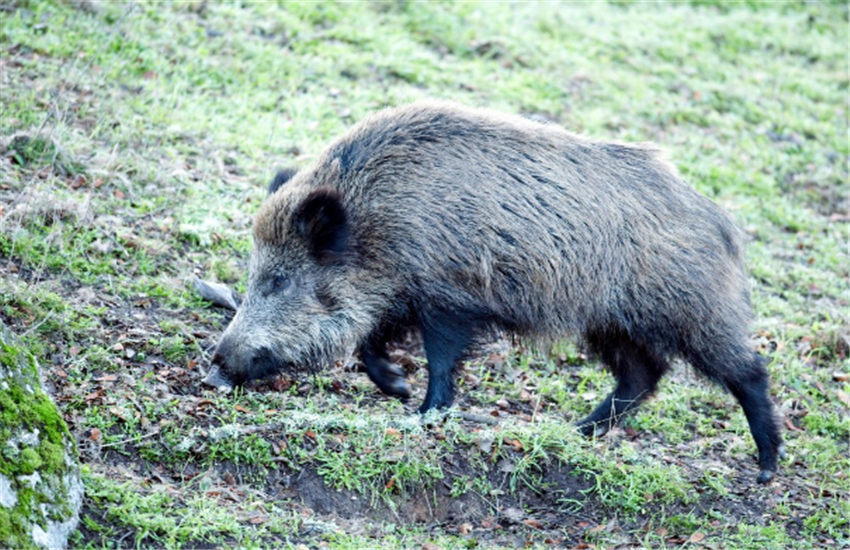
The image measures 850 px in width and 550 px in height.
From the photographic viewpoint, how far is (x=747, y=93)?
11.2 metres

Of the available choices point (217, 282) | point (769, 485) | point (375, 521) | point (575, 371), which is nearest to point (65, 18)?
point (217, 282)

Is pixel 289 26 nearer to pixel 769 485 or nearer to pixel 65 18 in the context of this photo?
pixel 65 18

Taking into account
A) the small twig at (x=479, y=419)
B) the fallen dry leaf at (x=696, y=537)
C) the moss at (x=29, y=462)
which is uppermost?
the moss at (x=29, y=462)

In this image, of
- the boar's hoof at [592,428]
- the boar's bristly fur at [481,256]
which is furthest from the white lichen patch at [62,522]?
the boar's hoof at [592,428]

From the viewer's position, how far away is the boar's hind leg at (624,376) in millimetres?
6145

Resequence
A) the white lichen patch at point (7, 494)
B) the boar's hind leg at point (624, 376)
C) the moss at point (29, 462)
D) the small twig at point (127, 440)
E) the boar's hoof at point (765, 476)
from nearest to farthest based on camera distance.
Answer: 1. the white lichen patch at point (7, 494)
2. the moss at point (29, 462)
3. the small twig at point (127, 440)
4. the boar's hoof at point (765, 476)
5. the boar's hind leg at point (624, 376)

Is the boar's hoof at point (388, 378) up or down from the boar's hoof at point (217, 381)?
down

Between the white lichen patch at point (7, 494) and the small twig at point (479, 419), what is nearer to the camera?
the white lichen patch at point (7, 494)

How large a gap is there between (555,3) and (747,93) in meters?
2.43

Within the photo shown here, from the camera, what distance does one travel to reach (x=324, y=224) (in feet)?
18.0

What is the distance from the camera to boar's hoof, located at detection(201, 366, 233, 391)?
5309mm

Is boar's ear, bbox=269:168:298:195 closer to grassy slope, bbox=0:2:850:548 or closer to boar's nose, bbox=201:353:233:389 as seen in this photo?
grassy slope, bbox=0:2:850:548

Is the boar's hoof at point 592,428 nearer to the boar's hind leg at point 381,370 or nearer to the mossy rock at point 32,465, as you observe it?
the boar's hind leg at point 381,370

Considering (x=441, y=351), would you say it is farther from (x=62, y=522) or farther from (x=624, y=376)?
(x=62, y=522)
